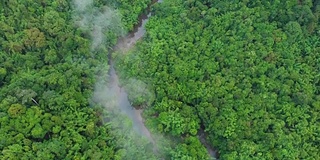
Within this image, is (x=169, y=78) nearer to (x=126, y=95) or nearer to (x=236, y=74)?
(x=126, y=95)

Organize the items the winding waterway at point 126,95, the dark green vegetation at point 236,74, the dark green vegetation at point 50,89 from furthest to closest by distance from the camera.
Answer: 1. the winding waterway at point 126,95
2. the dark green vegetation at point 236,74
3. the dark green vegetation at point 50,89

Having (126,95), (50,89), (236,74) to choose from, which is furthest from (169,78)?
(50,89)

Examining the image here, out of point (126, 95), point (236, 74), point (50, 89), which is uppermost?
point (50, 89)

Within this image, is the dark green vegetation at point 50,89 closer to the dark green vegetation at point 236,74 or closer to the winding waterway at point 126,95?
the winding waterway at point 126,95

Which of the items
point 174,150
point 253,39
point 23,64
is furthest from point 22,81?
point 253,39

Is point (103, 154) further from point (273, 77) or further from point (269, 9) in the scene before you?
point (269, 9)

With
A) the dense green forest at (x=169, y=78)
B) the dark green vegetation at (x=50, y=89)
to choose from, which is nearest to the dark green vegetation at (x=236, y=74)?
the dense green forest at (x=169, y=78)
